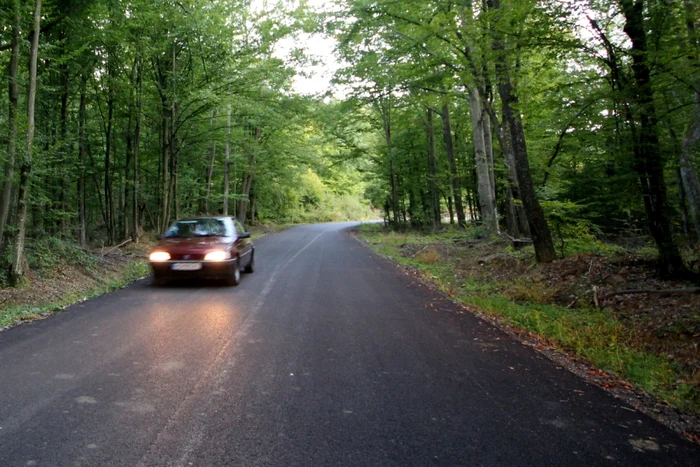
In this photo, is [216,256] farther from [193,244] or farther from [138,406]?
[138,406]

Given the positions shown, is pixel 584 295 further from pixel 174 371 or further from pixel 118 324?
pixel 118 324

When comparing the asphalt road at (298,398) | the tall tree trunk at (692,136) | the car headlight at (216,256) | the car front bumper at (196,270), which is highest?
the tall tree trunk at (692,136)

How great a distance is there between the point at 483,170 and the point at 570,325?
10.4 metres

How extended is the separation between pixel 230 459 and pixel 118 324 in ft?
13.8

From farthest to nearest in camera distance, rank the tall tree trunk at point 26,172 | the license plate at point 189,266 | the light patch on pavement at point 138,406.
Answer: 1. the license plate at point 189,266
2. the tall tree trunk at point 26,172
3. the light patch on pavement at point 138,406

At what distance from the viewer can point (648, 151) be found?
22.0ft

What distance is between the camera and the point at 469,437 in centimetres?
303

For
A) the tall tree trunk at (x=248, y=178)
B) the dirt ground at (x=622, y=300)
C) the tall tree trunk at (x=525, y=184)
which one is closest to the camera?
the dirt ground at (x=622, y=300)

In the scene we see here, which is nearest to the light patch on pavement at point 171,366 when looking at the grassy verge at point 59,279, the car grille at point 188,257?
the grassy verge at point 59,279

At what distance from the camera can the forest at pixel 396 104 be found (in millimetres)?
6816

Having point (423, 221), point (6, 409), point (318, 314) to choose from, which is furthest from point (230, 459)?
point (423, 221)

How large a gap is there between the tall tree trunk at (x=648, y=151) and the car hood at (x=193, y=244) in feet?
26.1

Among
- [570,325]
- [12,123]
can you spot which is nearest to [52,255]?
[12,123]

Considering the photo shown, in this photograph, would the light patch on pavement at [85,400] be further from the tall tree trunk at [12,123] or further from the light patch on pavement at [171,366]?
the tall tree trunk at [12,123]
